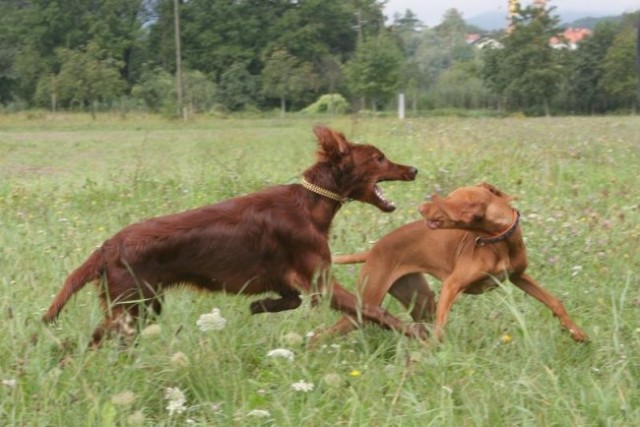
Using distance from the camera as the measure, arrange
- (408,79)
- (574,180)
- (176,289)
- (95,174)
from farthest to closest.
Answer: (408,79), (95,174), (574,180), (176,289)

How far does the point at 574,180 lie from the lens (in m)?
7.74

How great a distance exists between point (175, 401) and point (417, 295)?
1.70 metres

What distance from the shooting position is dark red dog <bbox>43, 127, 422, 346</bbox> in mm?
3260

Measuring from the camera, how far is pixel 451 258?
3814mm

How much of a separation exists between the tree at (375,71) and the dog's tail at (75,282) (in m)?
37.6

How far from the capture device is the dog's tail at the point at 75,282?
3.23 metres

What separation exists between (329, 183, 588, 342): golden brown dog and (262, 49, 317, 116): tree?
1561 inches

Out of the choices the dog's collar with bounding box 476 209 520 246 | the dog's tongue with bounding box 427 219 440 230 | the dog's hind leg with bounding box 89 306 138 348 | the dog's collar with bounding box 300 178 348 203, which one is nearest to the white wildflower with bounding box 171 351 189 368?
the dog's hind leg with bounding box 89 306 138 348

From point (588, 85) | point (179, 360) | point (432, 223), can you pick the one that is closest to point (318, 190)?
point (432, 223)

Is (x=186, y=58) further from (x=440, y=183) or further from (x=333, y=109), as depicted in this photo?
(x=440, y=183)

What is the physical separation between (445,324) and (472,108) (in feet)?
151

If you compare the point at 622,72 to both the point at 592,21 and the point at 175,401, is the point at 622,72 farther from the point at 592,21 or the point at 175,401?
the point at 592,21

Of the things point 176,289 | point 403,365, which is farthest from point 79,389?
point 403,365

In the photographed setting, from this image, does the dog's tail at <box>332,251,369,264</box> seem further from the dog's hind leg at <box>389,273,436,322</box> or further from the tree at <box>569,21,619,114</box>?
the tree at <box>569,21,619,114</box>
